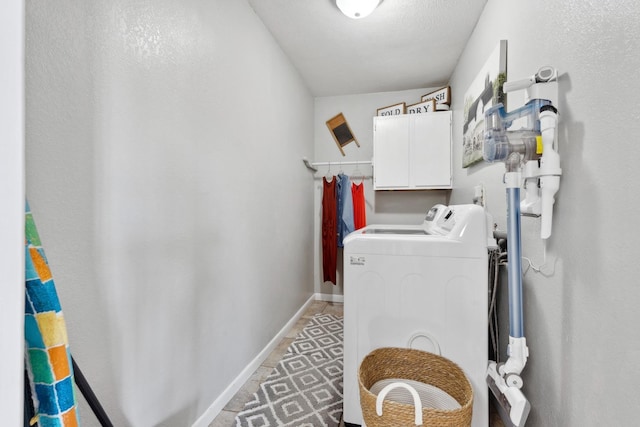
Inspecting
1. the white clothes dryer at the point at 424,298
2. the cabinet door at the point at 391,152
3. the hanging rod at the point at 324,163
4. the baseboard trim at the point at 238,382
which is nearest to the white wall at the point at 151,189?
the baseboard trim at the point at 238,382

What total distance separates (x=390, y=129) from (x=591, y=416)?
8.53 ft

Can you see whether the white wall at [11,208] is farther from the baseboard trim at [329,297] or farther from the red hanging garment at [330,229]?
the baseboard trim at [329,297]

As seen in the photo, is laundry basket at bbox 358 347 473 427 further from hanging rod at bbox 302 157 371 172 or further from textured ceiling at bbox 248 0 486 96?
hanging rod at bbox 302 157 371 172

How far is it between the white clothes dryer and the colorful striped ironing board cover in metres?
1.12

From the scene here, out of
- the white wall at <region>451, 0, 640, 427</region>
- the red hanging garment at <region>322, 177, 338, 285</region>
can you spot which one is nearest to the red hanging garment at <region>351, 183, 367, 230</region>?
the red hanging garment at <region>322, 177, 338, 285</region>

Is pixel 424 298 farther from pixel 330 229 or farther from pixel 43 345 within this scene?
pixel 330 229

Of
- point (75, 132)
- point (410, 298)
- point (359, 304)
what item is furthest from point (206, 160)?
point (410, 298)

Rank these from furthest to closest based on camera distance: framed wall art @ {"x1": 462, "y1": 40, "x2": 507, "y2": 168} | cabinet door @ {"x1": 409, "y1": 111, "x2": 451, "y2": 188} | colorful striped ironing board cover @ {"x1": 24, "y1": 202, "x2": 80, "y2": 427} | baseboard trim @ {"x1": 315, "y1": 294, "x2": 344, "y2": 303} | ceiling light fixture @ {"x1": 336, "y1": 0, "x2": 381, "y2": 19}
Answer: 1. baseboard trim @ {"x1": 315, "y1": 294, "x2": 344, "y2": 303}
2. cabinet door @ {"x1": 409, "y1": 111, "x2": 451, "y2": 188}
3. ceiling light fixture @ {"x1": 336, "y1": 0, "x2": 381, "y2": 19}
4. framed wall art @ {"x1": 462, "y1": 40, "x2": 507, "y2": 168}
5. colorful striped ironing board cover @ {"x1": 24, "y1": 202, "x2": 80, "y2": 427}

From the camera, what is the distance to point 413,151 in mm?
2910

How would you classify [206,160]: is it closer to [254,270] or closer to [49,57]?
[49,57]

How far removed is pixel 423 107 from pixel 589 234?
8.13 ft

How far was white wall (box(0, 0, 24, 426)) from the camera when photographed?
402mm

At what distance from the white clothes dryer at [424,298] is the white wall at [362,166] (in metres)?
1.87

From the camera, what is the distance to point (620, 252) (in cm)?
74
